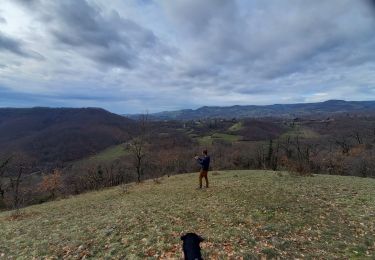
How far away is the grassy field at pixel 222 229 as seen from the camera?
11812 millimetres

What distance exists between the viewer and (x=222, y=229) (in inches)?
553

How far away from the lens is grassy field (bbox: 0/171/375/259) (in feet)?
38.8

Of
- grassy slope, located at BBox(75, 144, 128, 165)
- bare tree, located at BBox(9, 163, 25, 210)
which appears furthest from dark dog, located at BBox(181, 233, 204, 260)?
grassy slope, located at BBox(75, 144, 128, 165)

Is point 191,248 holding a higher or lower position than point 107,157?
higher

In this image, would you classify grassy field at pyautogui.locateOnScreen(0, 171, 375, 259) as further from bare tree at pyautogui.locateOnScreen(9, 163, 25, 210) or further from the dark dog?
bare tree at pyautogui.locateOnScreen(9, 163, 25, 210)

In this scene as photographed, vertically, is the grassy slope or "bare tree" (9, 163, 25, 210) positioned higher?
"bare tree" (9, 163, 25, 210)

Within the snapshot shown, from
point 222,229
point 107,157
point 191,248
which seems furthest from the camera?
point 107,157

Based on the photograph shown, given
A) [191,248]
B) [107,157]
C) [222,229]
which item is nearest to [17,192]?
[222,229]

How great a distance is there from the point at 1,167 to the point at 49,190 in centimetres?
2651

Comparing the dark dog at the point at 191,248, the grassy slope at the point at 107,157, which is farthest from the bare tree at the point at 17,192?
the grassy slope at the point at 107,157

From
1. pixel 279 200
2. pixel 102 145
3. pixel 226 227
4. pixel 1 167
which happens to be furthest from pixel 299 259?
pixel 102 145

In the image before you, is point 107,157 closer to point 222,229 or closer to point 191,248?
point 222,229

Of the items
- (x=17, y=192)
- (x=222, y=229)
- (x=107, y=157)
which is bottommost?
(x=107, y=157)

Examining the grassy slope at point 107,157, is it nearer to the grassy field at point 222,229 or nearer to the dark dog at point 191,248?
the grassy field at point 222,229
